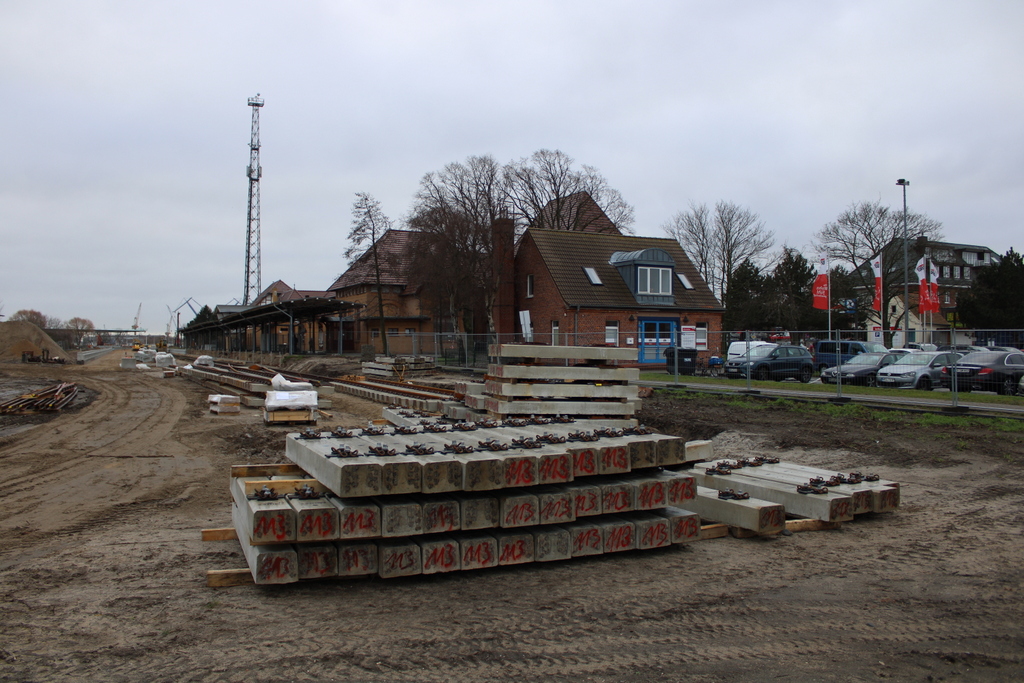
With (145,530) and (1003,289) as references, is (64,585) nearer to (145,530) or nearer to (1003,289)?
(145,530)

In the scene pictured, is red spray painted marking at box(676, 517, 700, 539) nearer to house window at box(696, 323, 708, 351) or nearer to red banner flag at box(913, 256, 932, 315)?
house window at box(696, 323, 708, 351)

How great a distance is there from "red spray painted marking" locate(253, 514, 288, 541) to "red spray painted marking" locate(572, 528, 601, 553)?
230 cm

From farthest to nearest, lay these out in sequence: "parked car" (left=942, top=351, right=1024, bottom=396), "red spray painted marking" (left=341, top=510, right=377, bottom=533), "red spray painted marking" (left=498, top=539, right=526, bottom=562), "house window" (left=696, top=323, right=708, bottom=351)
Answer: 1. "house window" (left=696, top=323, right=708, bottom=351)
2. "parked car" (left=942, top=351, right=1024, bottom=396)
3. "red spray painted marking" (left=498, top=539, right=526, bottom=562)
4. "red spray painted marking" (left=341, top=510, right=377, bottom=533)

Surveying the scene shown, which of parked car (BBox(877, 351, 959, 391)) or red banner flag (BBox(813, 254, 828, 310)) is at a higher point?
red banner flag (BBox(813, 254, 828, 310))

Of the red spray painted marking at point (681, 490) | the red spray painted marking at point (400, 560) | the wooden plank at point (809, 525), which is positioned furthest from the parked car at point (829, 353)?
the red spray painted marking at point (400, 560)

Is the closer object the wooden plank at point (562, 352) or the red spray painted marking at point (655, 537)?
the red spray painted marking at point (655, 537)

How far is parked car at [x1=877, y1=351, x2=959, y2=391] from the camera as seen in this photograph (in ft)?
64.8

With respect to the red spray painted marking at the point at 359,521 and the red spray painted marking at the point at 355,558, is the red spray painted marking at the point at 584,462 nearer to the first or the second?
the red spray painted marking at the point at 359,521

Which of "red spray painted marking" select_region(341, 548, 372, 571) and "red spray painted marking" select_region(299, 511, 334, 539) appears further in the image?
"red spray painted marking" select_region(341, 548, 372, 571)

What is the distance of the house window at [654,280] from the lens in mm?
35406

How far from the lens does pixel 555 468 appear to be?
542 cm

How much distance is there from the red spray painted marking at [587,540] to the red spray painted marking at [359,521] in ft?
5.57

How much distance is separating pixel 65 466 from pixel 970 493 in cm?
1222

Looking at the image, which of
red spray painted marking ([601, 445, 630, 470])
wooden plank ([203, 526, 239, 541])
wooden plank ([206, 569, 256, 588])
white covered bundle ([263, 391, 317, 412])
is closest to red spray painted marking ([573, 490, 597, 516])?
red spray painted marking ([601, 445, 630, 470])
